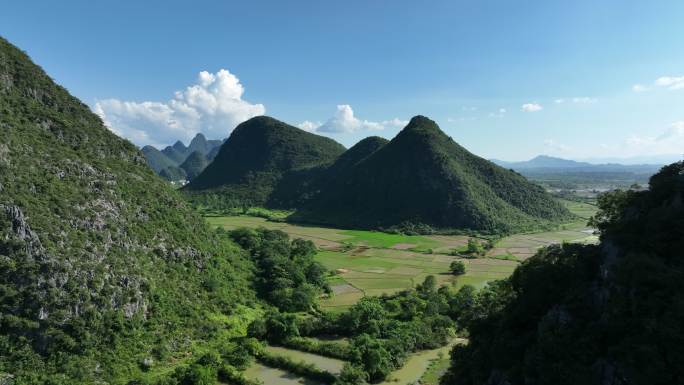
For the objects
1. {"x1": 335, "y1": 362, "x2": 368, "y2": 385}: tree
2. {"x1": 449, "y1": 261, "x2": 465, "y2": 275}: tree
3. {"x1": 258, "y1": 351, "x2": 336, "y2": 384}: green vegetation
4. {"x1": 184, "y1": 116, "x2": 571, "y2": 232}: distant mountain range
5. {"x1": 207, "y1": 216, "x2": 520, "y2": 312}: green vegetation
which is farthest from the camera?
{"x1": 184, "y1": 116, "x2": 571, "y2": 232}: distant mountain range

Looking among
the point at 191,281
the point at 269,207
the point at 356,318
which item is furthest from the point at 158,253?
the point at 269,207

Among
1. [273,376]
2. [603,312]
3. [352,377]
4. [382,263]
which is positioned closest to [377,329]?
[352,377]

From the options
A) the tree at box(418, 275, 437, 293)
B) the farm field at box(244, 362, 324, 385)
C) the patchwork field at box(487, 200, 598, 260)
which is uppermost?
the patchwork field at box(487, 200, 598, 260)

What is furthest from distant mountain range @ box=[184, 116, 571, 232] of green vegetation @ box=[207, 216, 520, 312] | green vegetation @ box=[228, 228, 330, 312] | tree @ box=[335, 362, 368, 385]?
tree @ box=[335, 362, 368, 385]

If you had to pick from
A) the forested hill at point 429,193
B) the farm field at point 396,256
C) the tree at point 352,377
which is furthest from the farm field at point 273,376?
the forested hill at point 429,193

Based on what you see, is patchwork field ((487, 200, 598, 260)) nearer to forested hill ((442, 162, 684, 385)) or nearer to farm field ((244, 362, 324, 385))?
forested hill ((442, 162, 684, 385))

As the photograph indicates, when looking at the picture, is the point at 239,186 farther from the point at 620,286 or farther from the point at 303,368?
the point at 620,286
